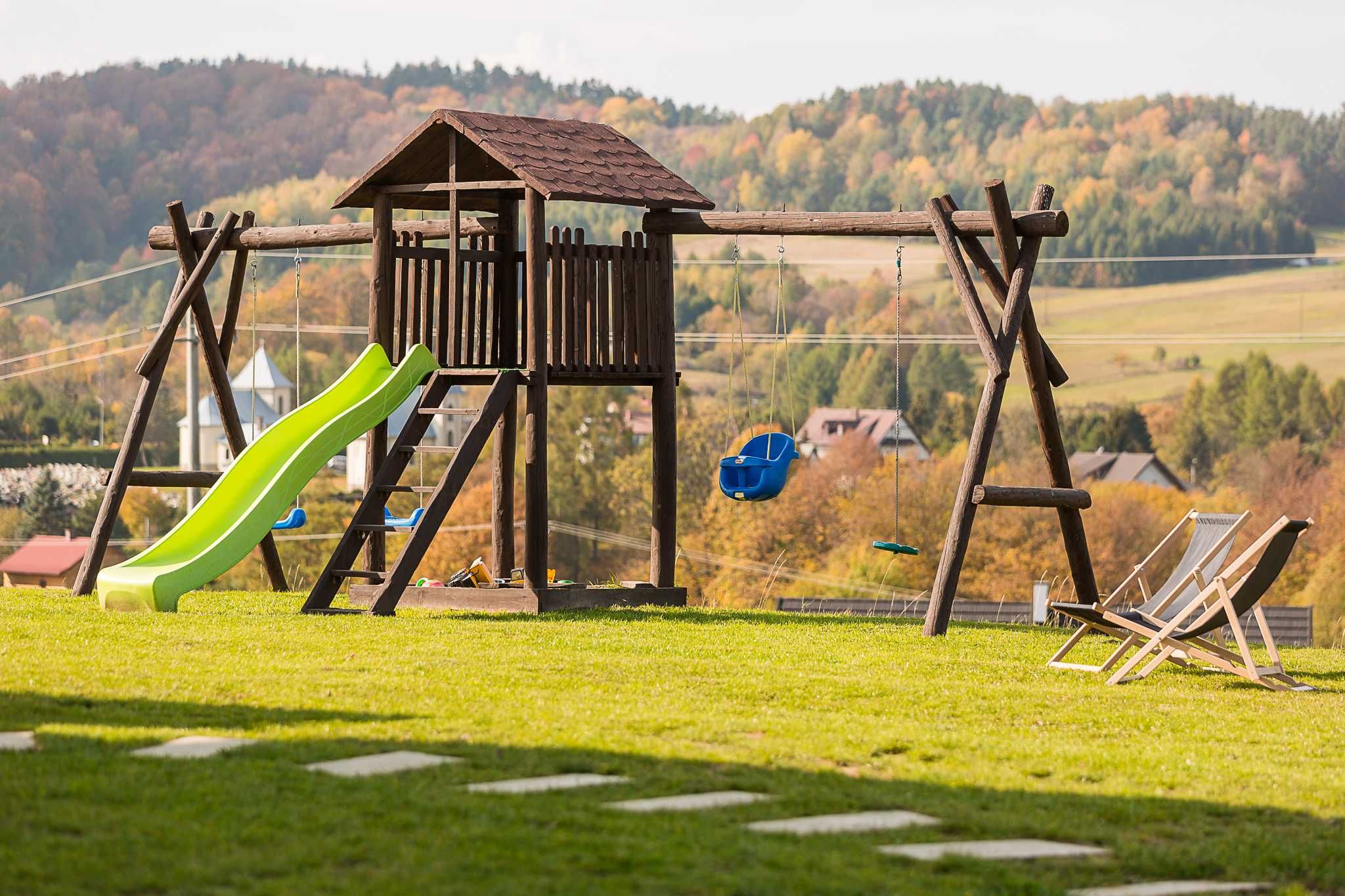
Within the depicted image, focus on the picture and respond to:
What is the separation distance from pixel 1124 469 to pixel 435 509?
80893 mm

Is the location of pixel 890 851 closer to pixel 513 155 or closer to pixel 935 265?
pixel 513 155

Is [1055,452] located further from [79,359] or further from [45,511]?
[79,359]

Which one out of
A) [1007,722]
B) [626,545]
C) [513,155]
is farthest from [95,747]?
[626,545]

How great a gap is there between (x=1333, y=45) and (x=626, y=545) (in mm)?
47589

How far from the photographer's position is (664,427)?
13.9 metres

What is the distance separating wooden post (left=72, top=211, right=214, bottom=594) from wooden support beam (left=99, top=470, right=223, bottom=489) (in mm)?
68

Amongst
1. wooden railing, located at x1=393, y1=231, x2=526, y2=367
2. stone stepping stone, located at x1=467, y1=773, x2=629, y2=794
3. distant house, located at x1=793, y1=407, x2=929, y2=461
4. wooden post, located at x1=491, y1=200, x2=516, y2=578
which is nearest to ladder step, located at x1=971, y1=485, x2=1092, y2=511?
wooden post, located at x1=491, y1=200, x2=516, y2=578

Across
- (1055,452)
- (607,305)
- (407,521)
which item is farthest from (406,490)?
(1055,452)

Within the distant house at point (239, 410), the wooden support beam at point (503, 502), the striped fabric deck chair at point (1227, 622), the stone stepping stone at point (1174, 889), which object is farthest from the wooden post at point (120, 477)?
the distant house at point (239, 410)

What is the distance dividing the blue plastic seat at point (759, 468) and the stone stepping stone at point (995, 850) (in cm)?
794

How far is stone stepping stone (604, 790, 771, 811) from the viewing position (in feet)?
19.0

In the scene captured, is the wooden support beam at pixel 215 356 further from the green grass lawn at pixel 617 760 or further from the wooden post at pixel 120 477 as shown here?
the green grass lawn at pixel 617 760

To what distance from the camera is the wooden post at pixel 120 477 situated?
14.0m

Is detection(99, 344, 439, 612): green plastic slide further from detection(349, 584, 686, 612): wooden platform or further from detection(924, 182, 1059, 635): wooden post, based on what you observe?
detection(924, 182, 1059, 635): wooden post
